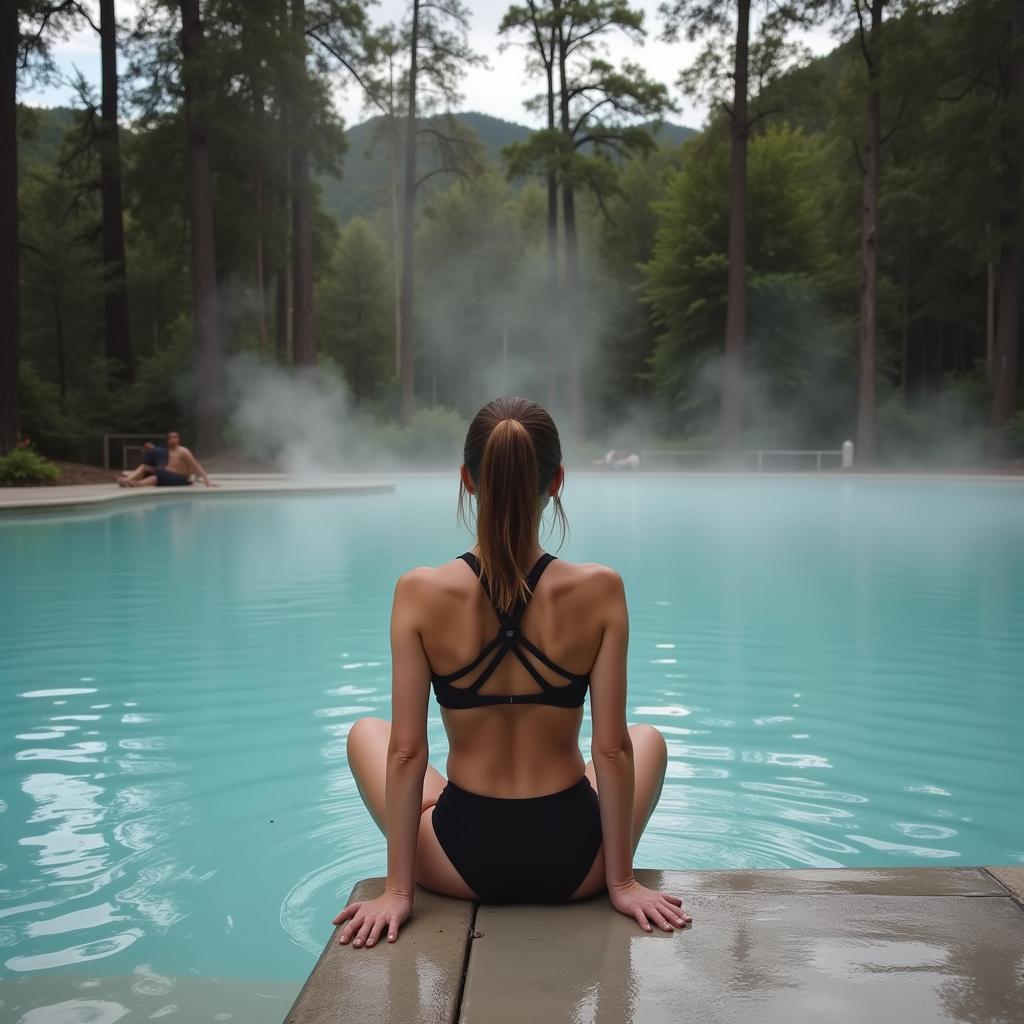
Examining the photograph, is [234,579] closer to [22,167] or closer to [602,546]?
[602,546]

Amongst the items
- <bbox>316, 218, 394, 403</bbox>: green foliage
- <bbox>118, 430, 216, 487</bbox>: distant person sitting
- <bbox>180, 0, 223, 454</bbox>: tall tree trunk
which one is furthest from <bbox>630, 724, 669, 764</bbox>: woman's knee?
<bbox>316, 218, 394, 403</bbox>: green foliage

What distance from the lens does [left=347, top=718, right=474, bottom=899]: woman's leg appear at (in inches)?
80.9

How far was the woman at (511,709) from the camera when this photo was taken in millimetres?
1902

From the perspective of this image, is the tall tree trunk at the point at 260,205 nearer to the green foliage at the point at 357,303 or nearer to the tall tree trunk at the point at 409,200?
the tall tree trunk at the point at 409,200

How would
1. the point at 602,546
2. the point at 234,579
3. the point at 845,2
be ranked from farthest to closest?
the point at 845,2, the point at 602,546, the point at 234,579

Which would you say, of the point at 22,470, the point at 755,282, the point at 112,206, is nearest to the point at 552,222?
the point at 755,282

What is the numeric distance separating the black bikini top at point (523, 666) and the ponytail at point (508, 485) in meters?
0.02

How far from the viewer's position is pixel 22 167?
3494 centimetres

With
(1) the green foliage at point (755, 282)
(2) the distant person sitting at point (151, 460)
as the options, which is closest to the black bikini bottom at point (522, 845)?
(2) the distant person sitting at point (151, 460)

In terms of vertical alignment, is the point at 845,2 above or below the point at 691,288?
above

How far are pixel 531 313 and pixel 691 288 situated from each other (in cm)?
1295

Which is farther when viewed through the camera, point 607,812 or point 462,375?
point 462,375

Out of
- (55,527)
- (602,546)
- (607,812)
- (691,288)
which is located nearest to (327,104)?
(691,288)

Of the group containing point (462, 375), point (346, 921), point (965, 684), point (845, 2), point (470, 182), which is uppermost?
point (845, 2)
